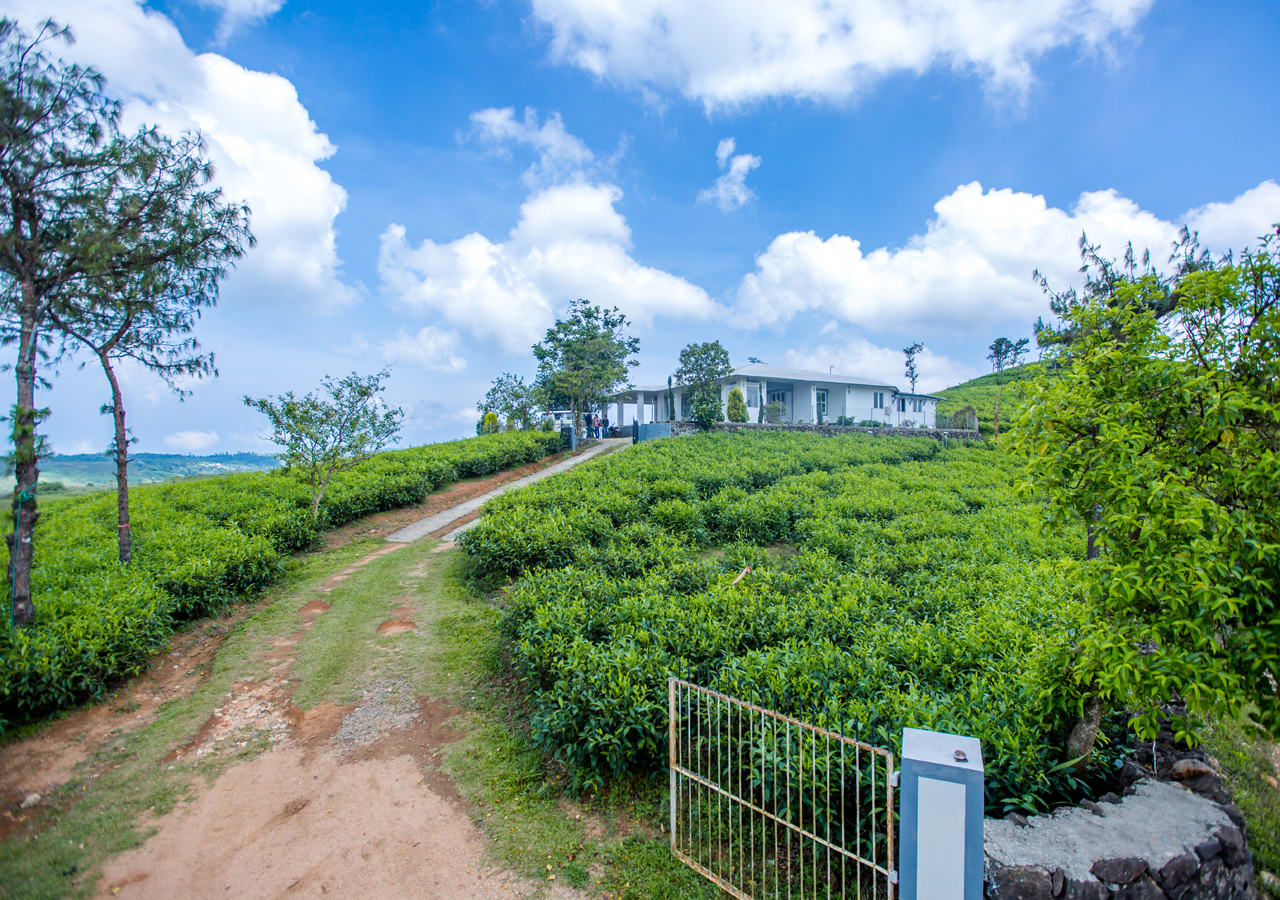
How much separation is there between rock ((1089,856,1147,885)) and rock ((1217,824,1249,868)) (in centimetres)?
65

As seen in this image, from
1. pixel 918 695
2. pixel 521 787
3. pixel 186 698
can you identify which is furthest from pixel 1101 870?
pixel 186 698

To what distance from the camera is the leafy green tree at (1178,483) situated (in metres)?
2.58

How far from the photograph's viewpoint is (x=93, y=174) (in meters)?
6.85

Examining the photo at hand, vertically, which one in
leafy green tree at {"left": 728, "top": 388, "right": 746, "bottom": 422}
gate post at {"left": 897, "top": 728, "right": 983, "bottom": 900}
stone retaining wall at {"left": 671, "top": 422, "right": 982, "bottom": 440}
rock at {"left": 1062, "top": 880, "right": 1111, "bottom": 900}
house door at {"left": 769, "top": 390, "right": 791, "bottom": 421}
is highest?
house door at {"left": 769, "top": 390, "right": 791, "bottom": 421}

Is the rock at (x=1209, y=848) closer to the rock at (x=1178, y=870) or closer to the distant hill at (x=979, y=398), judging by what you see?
the rock at (x=1178, y=870)

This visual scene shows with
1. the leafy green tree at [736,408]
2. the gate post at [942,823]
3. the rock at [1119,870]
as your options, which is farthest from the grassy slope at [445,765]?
the leafy green tree at [736,408]

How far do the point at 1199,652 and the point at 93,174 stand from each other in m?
10.8

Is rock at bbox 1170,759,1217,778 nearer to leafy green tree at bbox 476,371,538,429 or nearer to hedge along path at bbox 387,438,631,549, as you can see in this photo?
hedge along path at bbox 387,438,631,549

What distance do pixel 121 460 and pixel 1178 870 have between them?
11469 mm

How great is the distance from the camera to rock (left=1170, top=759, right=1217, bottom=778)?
3.50 m

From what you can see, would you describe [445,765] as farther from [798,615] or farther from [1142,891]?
[1142,891]

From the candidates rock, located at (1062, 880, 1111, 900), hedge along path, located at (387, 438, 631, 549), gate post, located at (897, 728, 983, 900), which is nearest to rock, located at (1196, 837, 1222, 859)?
rock, located at (1062, 880, 1111, 900)

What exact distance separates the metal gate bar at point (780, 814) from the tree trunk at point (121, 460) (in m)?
8.31

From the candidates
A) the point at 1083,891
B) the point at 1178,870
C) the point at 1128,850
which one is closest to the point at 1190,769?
the point at 1178,870
